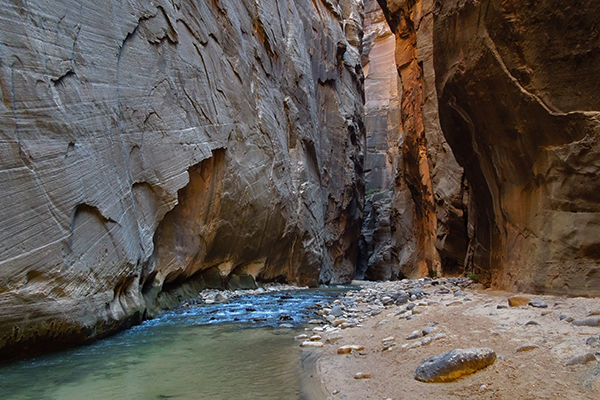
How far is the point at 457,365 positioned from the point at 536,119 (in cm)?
445

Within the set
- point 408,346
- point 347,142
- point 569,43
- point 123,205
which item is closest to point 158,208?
point 123,205

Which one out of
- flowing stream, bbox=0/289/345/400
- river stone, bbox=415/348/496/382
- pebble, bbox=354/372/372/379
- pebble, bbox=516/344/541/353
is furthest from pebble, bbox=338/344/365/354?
pebble, bbox=516/344/541/353

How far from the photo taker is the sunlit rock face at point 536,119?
5426 mm

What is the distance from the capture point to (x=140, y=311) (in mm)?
7598

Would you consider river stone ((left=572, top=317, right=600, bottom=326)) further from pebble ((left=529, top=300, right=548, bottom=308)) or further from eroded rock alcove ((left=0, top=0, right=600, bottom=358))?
eroded rock alcove ((left=0, top=0, right=600, bottom=358))

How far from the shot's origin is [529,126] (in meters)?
6.08

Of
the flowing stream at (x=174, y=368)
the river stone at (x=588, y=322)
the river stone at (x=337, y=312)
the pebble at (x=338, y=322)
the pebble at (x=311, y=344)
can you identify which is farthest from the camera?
the river stone at (x=337, y=312)

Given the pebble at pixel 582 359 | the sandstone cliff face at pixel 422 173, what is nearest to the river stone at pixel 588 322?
the pebble at pixel 582 359

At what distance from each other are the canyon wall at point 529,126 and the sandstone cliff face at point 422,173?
6232 millimetres

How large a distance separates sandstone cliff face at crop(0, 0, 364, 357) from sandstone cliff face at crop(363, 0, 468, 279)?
5.35 meters

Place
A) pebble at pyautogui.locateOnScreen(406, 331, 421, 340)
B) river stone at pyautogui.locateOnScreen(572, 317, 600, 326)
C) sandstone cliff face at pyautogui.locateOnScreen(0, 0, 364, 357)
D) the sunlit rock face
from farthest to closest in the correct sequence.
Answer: the sunlit rock face → sandstone cliff face at pyautogui.locateOnScreen(0, 0, 364, 357) → pebble at pyautogui.locateOnScreen(406, 331, 421, 340) → river stone at pyautogui.locateOnScreen(572, 317, 600, 326)

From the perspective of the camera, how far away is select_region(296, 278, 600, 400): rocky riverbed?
267cm

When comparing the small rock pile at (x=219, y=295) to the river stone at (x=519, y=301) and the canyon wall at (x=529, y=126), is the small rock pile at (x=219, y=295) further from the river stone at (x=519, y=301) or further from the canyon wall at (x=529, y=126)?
the river stone at (x=519, y=301)

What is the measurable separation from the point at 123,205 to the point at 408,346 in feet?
18.8
